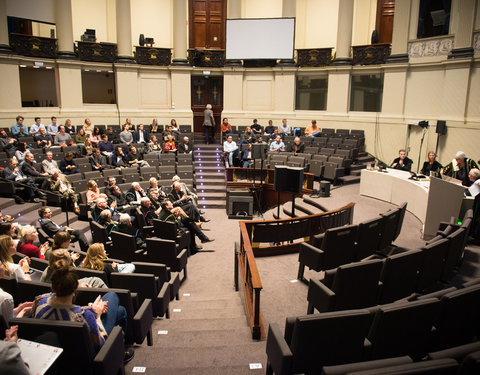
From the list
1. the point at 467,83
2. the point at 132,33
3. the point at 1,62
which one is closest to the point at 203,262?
the point at 467,83

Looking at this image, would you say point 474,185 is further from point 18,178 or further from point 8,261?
point 18,178

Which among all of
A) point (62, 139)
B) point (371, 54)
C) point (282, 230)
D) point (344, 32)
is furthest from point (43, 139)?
point (371, 54)

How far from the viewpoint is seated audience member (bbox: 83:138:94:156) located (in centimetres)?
1083

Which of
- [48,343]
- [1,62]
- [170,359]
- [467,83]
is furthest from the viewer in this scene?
[1,62]

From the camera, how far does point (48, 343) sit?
7.93 ft

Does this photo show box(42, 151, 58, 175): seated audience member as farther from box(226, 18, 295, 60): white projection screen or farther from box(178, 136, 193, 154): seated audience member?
box(226, 18, 295, 60): white projection screen

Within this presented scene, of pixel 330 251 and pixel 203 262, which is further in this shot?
pixel 203 262

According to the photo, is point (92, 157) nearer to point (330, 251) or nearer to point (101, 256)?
point (101, 256)

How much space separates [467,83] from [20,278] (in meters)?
11.7

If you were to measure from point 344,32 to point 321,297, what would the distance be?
507 inches

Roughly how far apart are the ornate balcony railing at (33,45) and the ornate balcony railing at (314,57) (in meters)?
9.09

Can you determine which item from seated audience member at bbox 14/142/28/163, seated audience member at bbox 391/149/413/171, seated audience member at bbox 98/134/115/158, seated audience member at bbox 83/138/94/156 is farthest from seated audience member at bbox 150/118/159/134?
seated audience member at bbox 391/149/413/171

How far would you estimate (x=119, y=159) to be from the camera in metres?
10.7

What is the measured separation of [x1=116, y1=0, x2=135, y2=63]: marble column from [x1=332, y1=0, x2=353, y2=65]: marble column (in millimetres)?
7786
